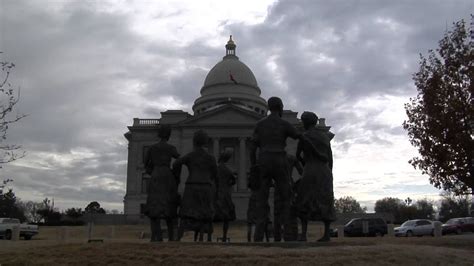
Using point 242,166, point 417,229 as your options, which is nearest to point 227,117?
point 242,166

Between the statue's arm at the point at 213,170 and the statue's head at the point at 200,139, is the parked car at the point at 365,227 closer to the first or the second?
the statue's arm at the point at 213,170

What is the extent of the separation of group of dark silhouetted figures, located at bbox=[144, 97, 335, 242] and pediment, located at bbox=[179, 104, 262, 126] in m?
55.3

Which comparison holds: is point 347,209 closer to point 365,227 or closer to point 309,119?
point 365,227

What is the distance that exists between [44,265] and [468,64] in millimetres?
18744

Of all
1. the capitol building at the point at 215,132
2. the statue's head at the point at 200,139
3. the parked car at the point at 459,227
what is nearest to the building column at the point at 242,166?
the capitol building at the point at 215,132

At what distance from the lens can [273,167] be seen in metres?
12.0

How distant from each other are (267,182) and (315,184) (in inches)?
43.5

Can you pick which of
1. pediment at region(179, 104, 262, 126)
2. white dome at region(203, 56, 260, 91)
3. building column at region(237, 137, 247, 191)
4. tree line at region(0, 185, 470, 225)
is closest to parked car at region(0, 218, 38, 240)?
tree line at region(0, 185, 470, 225)

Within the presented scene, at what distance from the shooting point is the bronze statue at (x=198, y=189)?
41.9 ft

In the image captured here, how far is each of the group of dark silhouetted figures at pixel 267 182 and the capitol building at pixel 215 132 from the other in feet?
167

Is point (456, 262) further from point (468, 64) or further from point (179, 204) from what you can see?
point (468, 64)

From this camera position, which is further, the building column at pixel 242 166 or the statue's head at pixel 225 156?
the building column at pixel 242 166

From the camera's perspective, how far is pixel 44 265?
9781 millimetres

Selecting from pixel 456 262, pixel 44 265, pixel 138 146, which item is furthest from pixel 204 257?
pixel 138 146
